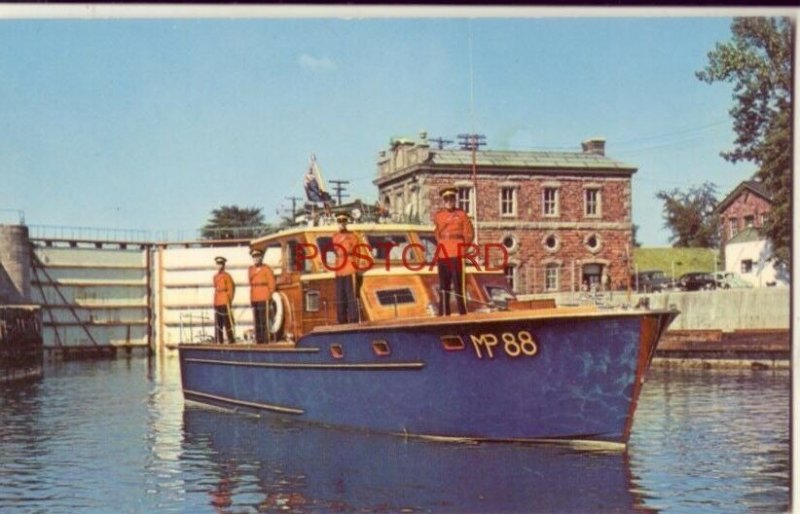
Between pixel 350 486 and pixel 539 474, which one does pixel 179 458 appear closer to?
pixel 350 486

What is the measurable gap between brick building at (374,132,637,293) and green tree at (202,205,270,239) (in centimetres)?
273

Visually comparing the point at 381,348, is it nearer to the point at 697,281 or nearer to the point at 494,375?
the point at 494,375

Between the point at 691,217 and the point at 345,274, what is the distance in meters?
11.2

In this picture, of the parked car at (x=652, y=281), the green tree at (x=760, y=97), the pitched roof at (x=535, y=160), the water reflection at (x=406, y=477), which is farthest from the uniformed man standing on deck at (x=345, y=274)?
the parked car at (x=652, y=281)

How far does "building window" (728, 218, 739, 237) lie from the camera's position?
2015cm

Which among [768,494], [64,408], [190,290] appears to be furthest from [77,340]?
[768,494]

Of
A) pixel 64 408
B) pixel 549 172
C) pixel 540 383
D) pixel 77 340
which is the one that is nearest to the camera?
pixel 540 383

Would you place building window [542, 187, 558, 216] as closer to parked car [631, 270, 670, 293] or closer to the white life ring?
parked car [631, 270, 670, 293]

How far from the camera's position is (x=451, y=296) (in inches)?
612

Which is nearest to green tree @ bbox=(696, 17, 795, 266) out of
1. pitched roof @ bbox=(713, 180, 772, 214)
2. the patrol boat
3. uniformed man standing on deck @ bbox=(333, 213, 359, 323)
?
pitched roof @ bbox=(713, 180, 772, 214)

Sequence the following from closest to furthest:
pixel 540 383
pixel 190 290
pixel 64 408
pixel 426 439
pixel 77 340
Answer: pixel 540 383 → pixel 426 439 → pixel 64 408 → pixel 190 290 → pixel 77 340

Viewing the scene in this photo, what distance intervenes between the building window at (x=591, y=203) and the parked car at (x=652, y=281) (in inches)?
180

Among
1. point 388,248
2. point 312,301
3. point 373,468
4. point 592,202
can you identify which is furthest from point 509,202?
point 373,468

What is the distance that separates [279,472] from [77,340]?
26.2 meters
